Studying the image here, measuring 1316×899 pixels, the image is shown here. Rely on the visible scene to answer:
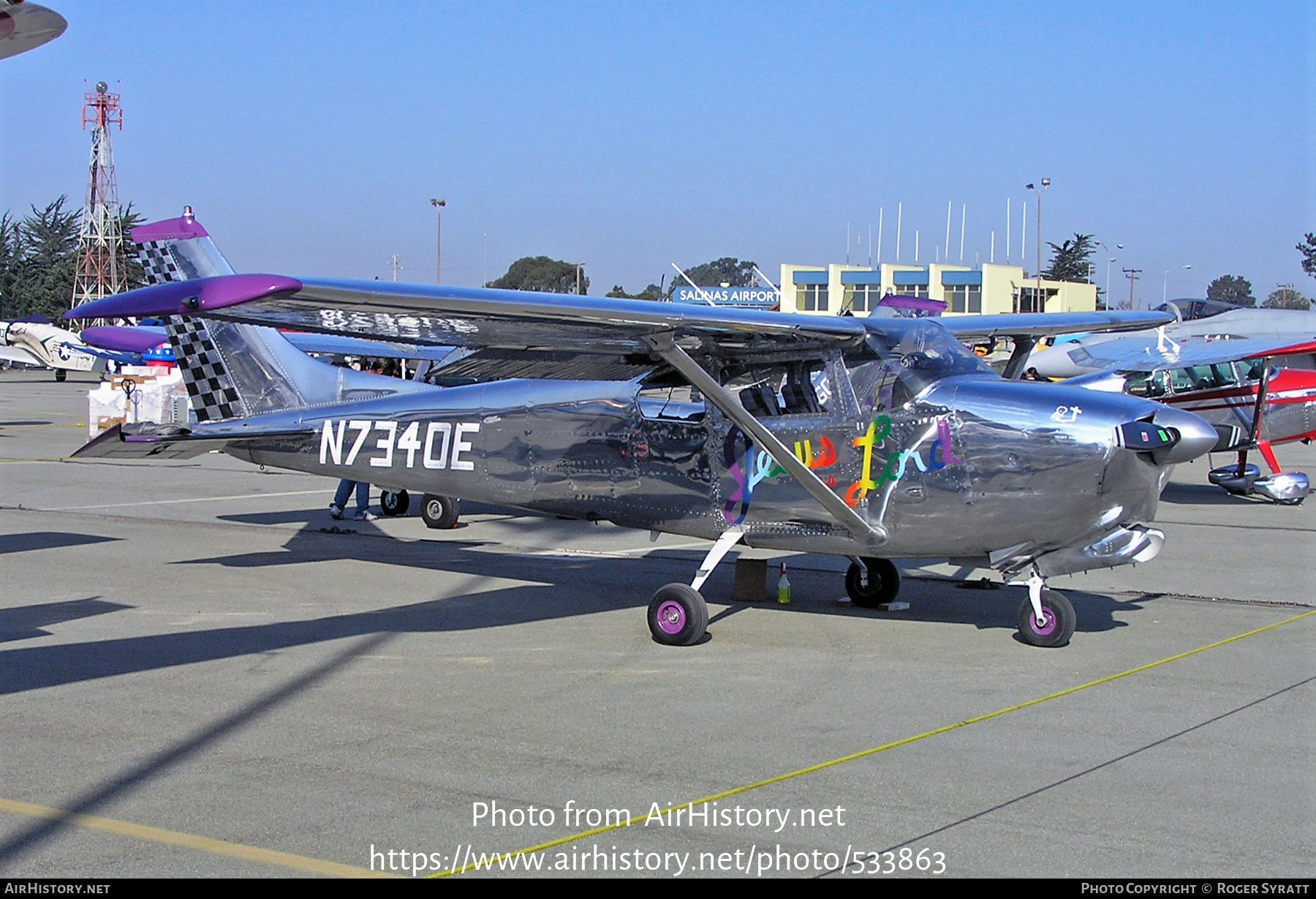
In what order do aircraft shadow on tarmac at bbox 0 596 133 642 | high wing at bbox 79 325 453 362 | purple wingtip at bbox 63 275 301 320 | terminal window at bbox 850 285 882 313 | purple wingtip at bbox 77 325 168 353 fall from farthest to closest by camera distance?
terminal window at bbox 850 285 882 313
purple wingtip at bbox 77 325 168 353
high wing at bbox 79 325 453 362
aircraft shadow on tarmac at bbox 0 596 133 642
purple wingtip at bbox 63 275 301 320

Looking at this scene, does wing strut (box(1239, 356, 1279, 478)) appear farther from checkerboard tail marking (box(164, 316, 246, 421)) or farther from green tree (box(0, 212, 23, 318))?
green tree (box(0, 212, 23, 318))

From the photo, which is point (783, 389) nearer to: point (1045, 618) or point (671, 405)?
point (671, 405)

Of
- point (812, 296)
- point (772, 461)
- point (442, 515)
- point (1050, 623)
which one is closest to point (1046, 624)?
point (1050, 623)

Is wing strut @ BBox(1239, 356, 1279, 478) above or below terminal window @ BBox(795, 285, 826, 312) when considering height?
below

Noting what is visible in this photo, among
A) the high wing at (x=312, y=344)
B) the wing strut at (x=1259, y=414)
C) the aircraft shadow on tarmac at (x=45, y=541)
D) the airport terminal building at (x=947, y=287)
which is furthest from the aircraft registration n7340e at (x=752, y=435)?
the airport terminal building at (x=947, y=287)

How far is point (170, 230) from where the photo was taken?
11516 millimetres

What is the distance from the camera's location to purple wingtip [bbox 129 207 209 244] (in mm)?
11469

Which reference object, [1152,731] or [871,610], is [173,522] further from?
[1152,731]

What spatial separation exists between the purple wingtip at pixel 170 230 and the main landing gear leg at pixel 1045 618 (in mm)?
8155

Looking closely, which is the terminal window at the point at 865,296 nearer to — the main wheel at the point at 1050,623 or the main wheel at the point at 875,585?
the main wheel at the point at 875,585

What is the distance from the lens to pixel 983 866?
4414 millimetres

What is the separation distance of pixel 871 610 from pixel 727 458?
6.16ft

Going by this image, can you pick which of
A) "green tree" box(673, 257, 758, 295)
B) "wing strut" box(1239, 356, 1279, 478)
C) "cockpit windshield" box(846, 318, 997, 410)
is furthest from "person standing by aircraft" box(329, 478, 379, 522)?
"green tree" box(673, 257, 758, 295)
